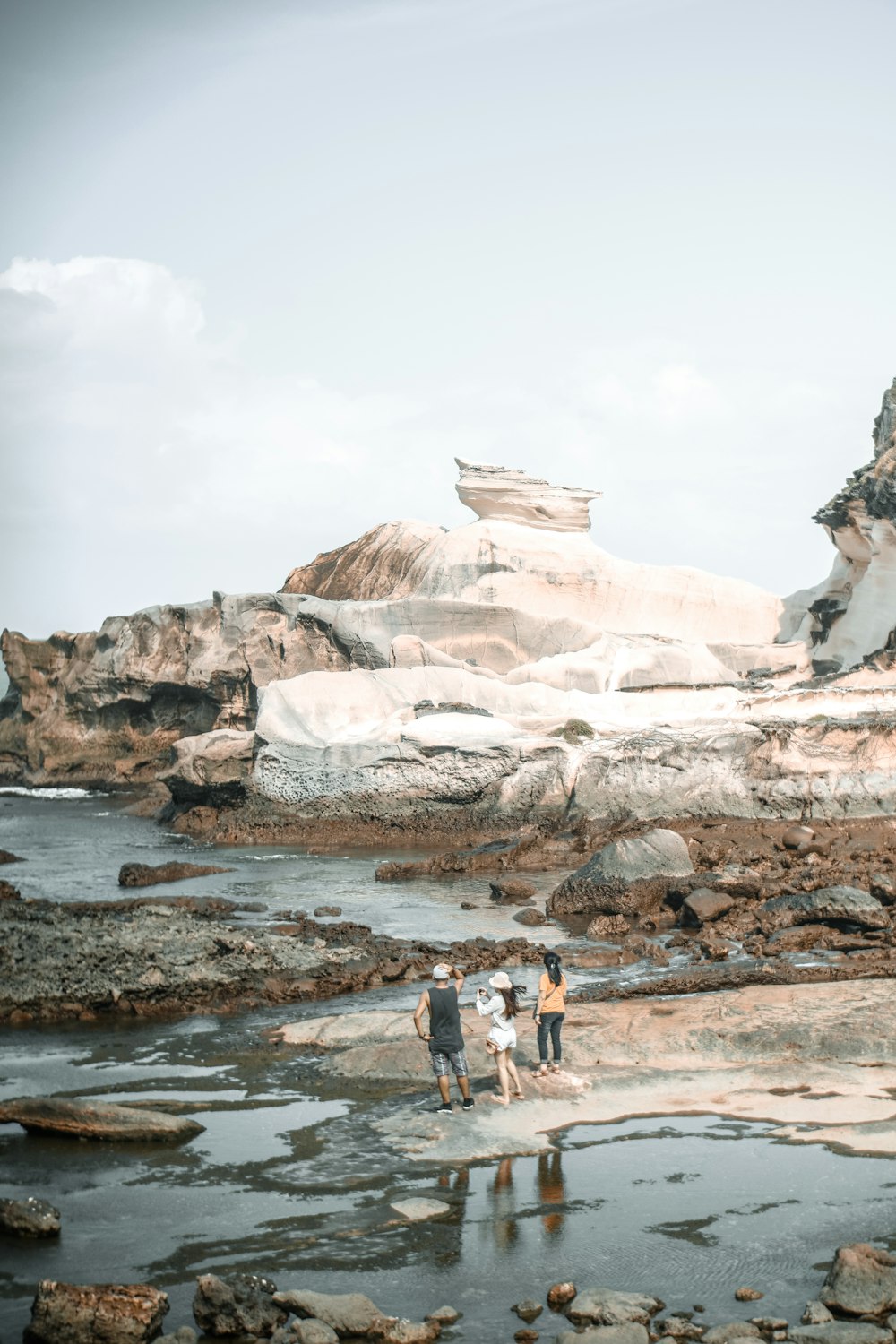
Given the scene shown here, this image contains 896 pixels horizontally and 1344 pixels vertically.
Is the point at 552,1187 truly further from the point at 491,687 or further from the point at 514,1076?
the point at 491,687

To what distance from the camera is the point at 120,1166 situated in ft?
30.8

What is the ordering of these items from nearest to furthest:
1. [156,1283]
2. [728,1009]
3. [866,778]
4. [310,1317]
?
[310,1317] < [156,1283] < [728,1009] < [866,778]

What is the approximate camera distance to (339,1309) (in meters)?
6.83

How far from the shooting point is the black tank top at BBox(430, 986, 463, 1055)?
34.1 ft

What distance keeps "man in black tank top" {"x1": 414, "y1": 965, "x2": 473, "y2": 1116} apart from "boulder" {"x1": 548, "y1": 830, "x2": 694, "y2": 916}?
9834 mm

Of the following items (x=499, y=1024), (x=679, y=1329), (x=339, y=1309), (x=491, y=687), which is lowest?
(x=679, y=1329)

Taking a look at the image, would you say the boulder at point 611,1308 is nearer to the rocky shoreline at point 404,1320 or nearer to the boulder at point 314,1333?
the rocky shoreline at point 404,1320

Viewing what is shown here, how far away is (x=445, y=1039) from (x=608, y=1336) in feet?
Result: 12.8

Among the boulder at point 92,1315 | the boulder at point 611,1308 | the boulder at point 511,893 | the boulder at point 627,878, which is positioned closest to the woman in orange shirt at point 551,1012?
the boulder at point 611,1308

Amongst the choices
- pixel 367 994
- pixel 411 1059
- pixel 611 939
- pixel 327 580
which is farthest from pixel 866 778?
pixel 327 580

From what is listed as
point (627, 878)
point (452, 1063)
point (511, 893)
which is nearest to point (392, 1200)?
point (452, 1063)

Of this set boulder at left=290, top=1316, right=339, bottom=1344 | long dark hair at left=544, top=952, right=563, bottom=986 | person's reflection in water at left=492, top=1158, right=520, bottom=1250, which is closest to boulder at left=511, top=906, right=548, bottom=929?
long dark hair at left=544, top=952, right=563, bottom=986

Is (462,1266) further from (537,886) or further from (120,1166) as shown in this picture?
(537,886)

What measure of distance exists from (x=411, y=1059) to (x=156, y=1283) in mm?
4455
